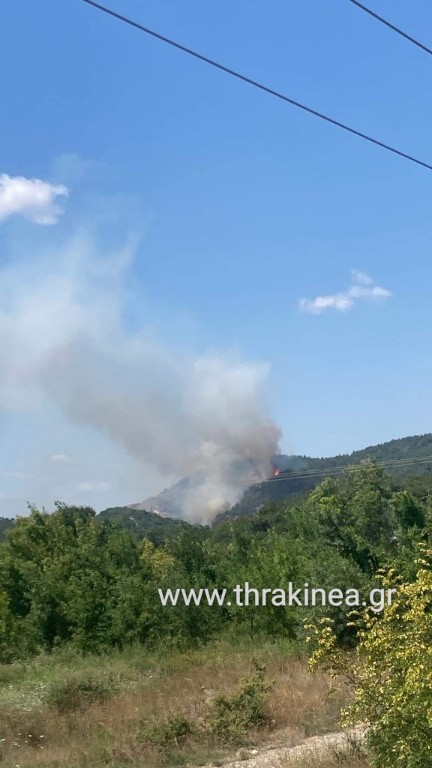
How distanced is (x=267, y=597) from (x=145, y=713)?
935 cm

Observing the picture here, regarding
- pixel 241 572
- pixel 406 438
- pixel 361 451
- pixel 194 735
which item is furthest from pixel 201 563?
pixel 406 438

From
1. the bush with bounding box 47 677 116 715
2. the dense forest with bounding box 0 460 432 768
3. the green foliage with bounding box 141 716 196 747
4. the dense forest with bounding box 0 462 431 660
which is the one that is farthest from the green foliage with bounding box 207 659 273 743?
the dense forest with bounding box 0 462 431 660

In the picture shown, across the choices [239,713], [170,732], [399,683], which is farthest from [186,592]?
[399,683]

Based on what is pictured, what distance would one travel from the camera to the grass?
9.12m

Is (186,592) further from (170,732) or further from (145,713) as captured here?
(170,732)

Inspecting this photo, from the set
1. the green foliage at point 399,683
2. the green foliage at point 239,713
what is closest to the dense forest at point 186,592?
the green foliage at point 239,713

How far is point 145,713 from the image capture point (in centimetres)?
1073

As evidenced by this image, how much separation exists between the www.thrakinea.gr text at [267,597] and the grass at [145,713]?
188 cm

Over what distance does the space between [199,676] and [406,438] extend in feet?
381

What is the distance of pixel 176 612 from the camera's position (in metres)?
20.4

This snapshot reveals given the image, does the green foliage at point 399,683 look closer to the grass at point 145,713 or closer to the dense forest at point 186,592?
the grass at point 145,713

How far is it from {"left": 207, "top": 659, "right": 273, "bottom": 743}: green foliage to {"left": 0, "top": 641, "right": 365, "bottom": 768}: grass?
0.05m

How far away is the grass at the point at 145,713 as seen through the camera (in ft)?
29.9

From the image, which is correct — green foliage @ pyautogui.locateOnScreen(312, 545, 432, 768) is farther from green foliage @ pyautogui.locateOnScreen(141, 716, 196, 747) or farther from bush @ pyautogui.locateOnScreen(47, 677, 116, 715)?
bush @ pyautogui.locateOnScreen(47, 677, 116, 715)
